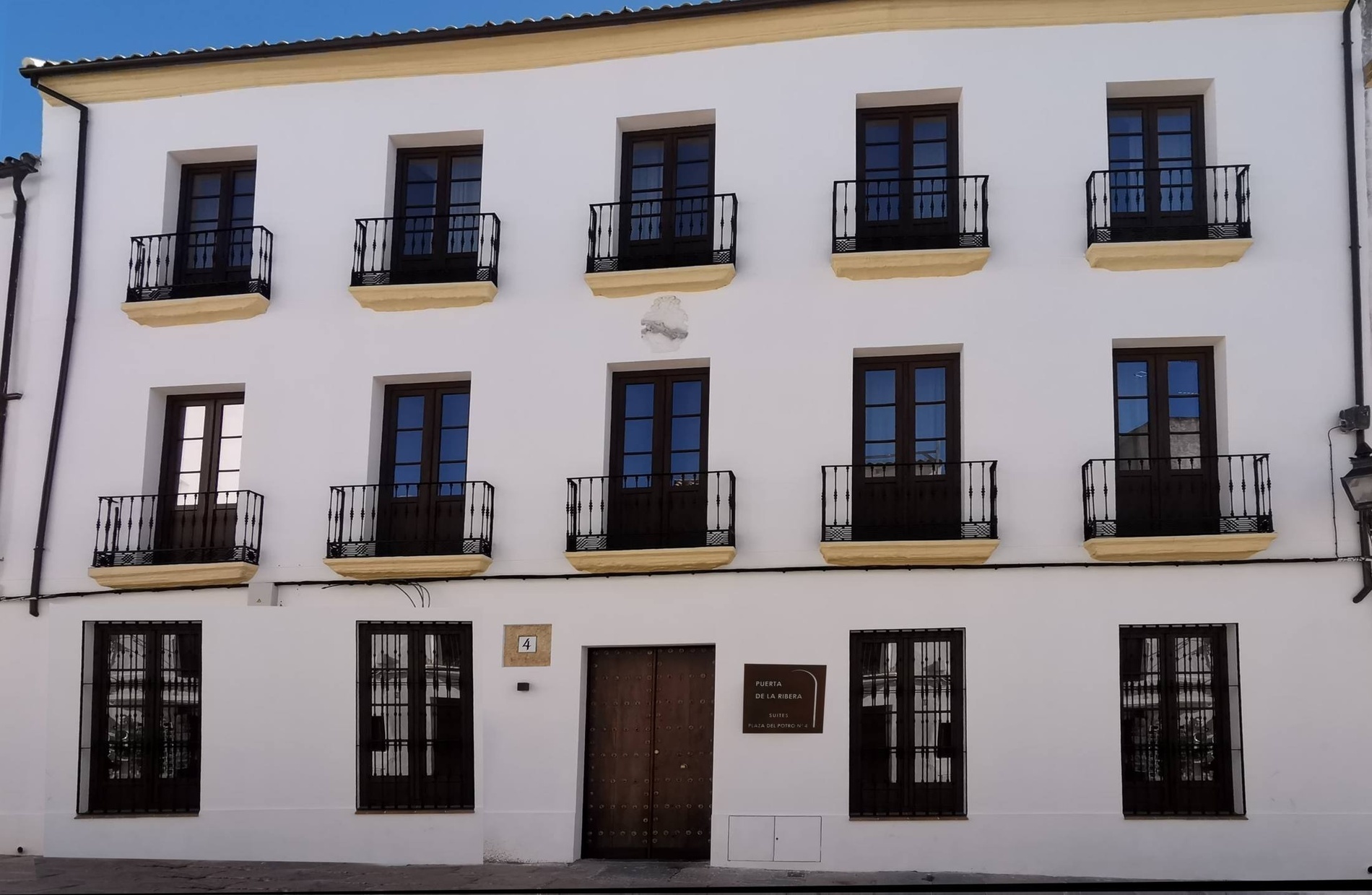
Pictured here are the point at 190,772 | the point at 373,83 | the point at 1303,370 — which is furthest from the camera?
the point at 373,83

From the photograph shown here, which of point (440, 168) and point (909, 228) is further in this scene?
point (440, 168)

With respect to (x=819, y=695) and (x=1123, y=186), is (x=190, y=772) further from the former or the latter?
(x=1123, y=186)

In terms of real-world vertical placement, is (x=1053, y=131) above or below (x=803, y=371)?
above

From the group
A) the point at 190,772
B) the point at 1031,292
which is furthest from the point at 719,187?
the point at 190,772

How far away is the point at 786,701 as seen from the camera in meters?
13.7

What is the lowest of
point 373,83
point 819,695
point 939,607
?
point 819,695

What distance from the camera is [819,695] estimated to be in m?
13.7

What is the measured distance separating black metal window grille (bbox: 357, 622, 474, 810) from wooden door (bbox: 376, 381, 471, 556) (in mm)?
851

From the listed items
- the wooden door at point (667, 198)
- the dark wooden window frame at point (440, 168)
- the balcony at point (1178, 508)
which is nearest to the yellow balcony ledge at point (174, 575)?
the dark wooden window frame at point (440, 168)

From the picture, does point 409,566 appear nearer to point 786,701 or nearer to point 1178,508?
point 786,701

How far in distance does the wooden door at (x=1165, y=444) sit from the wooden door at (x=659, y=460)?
12.8 feet

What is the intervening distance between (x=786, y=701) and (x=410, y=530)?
160 inches

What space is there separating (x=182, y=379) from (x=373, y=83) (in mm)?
3641

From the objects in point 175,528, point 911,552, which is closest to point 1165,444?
point 911,552
